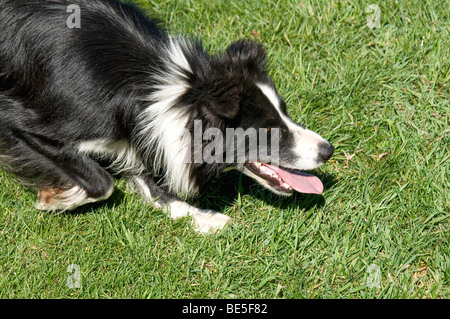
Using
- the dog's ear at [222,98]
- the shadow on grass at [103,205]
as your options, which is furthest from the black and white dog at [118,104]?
the shadow on grass at [103,205]

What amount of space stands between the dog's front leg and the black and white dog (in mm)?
16

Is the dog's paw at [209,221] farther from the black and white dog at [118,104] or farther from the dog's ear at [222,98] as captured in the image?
the dog's ear at [222,98]

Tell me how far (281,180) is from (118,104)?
1.22 m

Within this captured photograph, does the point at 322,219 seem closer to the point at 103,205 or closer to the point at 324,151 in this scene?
the point at 324,151

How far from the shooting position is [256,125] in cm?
353

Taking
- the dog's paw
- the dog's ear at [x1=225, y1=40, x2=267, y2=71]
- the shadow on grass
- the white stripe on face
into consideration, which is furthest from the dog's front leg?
the dog's ear at [x1=225, y1=40, x2=267, y2=71]

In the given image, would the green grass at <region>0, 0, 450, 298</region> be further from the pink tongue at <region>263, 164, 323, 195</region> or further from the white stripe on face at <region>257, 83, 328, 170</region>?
the white stripe on face at <region>257, 83, 328, 170</region>

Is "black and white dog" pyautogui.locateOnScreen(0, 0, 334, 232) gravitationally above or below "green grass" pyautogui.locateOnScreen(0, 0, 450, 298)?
above

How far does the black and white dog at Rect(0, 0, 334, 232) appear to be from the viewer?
11.4 feet

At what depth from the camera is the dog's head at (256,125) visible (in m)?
3.38

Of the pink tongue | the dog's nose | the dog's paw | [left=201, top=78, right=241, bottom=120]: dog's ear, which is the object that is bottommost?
the dog's paw

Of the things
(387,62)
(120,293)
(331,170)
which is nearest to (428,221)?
(331,170)

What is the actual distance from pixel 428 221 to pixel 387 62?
1.70 metres
